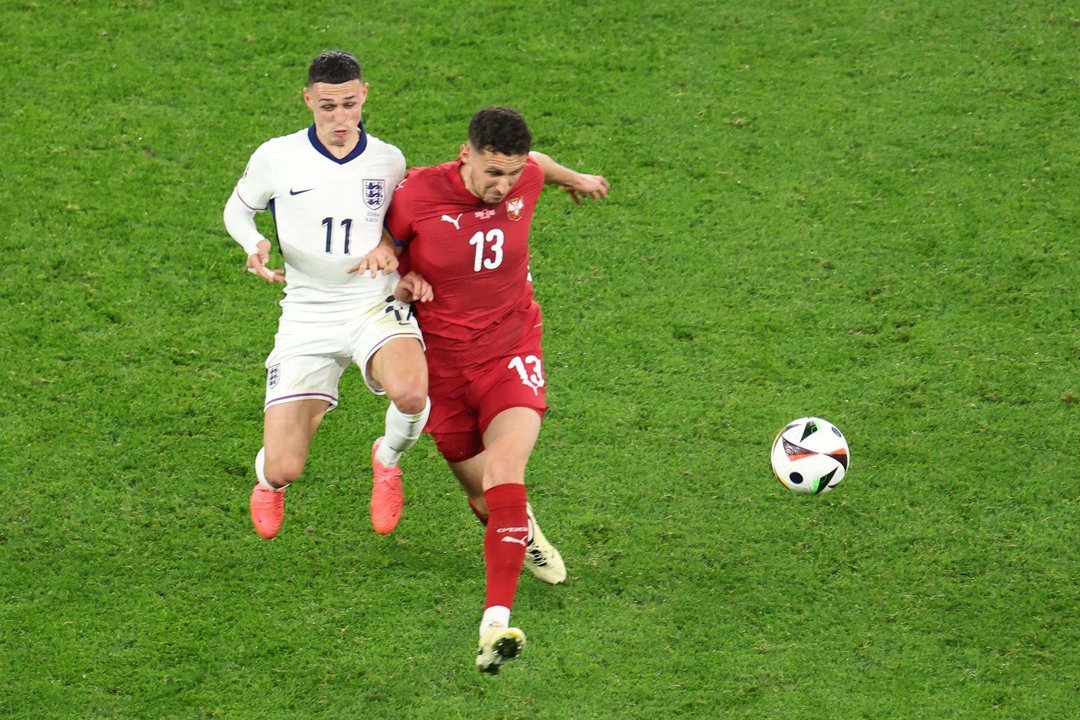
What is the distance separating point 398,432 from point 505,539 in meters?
0.91

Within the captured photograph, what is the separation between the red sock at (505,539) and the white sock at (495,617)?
0.05m

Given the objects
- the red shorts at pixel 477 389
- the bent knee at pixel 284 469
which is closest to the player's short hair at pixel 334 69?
the red shorts at pixel 477 389

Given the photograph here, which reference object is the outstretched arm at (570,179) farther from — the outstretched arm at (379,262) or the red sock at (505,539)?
the red sock at (505,539)

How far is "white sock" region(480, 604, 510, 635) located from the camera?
548cm

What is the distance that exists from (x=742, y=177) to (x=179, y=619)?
4783mm

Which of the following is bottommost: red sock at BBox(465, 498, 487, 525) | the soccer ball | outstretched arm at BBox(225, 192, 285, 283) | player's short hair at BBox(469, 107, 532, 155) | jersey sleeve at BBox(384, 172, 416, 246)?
red sock at BBox(465, 498, 487, 525)

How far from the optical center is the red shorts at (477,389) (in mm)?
6230

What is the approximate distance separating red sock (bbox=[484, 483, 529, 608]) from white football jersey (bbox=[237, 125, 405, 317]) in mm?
1223

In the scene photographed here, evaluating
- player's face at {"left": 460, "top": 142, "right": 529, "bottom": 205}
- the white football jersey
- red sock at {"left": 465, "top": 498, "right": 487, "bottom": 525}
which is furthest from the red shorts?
player's face at {"left": 460, "top": 142, "right": 529, "bottom": 205}

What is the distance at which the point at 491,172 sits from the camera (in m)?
5.81

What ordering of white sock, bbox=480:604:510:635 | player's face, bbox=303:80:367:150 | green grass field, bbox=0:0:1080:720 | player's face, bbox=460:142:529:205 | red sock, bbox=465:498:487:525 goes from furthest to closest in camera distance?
red sock, bbox=465:498:487:525 < green grass field, bbox=0:0:1080:720 < player's face, bbox=303:80:367:150 < player's face, bbox=460:142:529:205 < white sock, bbox=480:604:510:635

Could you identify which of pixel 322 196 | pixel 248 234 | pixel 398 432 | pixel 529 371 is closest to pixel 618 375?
pixel 529 371

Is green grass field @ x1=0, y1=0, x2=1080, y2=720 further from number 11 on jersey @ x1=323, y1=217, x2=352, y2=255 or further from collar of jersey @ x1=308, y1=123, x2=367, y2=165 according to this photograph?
collar of jersey @ x1=308, y1=123, x2=367, y2=165

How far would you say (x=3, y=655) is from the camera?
6.26m
